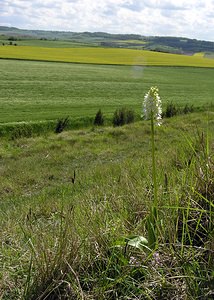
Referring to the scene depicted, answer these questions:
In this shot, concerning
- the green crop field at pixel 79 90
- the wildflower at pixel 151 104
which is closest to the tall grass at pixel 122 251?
the wildflower at pixel 151 104

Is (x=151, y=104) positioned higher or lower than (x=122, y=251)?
higher

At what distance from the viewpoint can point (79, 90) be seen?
113 feet

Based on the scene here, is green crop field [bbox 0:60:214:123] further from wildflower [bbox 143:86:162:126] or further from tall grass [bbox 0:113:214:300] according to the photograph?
wildflower [bbox 143:86:162:126]

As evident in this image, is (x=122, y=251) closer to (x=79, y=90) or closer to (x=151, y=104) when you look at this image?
(x=151, y=104)

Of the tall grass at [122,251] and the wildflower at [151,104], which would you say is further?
the wildflower at [151,104]

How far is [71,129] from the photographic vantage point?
2173 centimetres

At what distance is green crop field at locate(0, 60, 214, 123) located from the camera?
25.4m

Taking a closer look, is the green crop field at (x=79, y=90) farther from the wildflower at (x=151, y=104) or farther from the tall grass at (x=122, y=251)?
the wildflower at (x=151, y=104)

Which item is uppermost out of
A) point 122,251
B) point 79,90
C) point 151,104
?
point 151,104

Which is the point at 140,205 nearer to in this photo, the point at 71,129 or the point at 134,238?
the point at 134,238

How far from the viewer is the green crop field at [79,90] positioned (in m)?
25.4

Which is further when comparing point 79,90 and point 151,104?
point 79,90

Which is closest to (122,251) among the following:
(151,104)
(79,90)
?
(151,104)

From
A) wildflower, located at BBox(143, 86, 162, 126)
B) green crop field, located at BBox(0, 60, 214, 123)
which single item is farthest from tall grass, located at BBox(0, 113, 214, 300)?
green crop field, located at BBox(0, 60, 214, 123)
